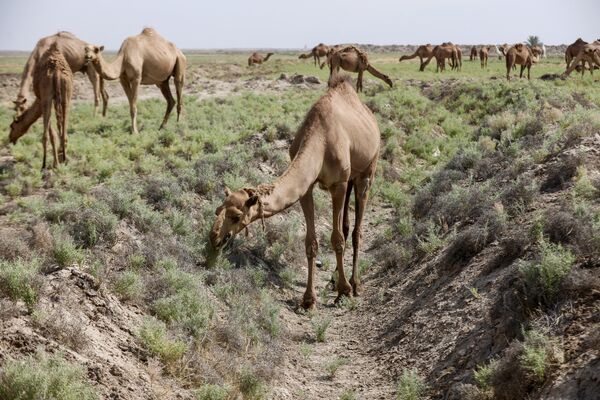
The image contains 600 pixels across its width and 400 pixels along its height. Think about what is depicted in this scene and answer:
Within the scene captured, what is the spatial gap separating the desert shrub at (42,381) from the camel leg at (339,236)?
4.53m

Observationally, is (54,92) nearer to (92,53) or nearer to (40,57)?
(40,57)

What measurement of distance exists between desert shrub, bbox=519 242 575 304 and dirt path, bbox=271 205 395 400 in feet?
6.00

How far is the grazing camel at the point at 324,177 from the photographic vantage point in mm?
6680

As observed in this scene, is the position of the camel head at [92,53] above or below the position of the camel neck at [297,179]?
above

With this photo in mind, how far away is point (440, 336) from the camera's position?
6.74 meters

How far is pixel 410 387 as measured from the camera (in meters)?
5.99

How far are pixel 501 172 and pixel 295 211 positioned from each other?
3983 mm

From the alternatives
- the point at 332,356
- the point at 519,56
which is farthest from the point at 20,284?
the point at 519,56

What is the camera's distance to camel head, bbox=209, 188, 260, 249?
651cm

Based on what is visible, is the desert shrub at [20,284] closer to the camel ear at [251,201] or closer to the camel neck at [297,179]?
the camel ear at [251,201]

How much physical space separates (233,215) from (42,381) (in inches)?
104

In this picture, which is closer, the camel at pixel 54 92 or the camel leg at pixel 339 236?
the camel leg at pixel 339 236

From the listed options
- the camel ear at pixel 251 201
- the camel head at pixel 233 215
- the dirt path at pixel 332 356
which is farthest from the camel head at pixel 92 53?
the camel ear at pixel 251 201

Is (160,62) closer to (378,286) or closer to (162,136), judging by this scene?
(162,136)
